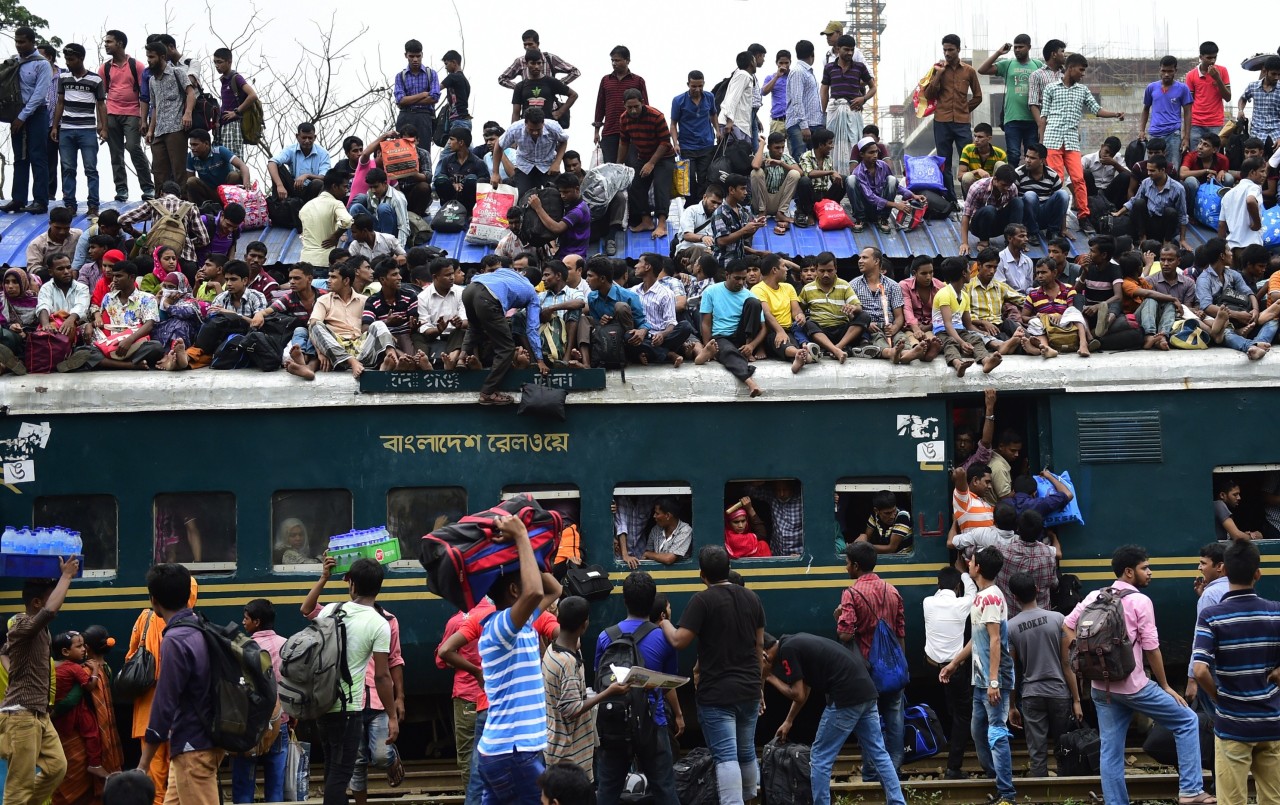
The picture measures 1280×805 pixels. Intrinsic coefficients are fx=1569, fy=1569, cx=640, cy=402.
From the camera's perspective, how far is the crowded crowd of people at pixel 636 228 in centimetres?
→ 1211

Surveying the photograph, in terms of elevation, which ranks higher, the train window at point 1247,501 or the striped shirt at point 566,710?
the train window at point 1247,501

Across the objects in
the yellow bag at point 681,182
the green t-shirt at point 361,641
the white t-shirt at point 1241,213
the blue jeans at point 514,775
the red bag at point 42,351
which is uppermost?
the yellow bag at point 681,182

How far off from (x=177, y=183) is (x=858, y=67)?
7357 millimetres

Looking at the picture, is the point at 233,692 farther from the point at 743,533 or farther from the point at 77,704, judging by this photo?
the point at 743,533

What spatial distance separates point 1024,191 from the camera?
49.2 ft

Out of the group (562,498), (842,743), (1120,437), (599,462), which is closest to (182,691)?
(842,743)

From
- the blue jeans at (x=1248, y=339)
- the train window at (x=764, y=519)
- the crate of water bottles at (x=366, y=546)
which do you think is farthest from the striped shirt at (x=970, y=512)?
the crate of water bottles at (x=366, y=546)

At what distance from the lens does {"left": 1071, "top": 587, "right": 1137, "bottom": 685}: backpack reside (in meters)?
8.85

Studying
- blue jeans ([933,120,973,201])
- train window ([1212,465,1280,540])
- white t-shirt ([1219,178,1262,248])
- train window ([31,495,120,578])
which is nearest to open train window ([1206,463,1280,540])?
train window ([1212,465,1280,540])

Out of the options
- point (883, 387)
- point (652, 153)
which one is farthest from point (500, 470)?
point (652, 153)

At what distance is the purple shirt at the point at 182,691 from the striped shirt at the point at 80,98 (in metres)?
9.84

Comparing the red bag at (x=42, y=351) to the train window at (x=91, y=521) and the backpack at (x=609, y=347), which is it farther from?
the backpack at (x=609, y=347)

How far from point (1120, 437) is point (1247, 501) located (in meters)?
1.28

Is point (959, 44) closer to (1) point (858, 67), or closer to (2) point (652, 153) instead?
(1) point (858, 67)
